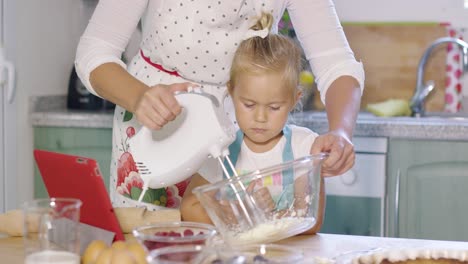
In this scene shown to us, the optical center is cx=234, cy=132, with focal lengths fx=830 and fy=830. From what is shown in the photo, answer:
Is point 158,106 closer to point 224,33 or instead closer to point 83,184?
point 83,184

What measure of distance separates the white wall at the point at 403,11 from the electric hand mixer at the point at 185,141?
76.6 inches

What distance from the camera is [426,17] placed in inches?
122

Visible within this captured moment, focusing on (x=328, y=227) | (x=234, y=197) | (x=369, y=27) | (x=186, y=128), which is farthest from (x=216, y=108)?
(x=369, y=27)

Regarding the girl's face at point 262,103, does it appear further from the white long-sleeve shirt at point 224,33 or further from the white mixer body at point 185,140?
the white mixer body at point 185,140

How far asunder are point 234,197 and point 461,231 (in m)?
1.59

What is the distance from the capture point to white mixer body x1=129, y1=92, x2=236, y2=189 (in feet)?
4.31

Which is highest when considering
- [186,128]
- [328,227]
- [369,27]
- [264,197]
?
[369,27]

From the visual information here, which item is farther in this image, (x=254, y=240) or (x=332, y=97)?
(x=332, y=97)

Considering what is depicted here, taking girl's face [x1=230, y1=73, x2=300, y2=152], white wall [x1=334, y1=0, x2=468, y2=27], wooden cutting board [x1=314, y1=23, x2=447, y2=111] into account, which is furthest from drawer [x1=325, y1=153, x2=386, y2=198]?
girl's face [x1=230, y1=73, x2=300, y2=152]

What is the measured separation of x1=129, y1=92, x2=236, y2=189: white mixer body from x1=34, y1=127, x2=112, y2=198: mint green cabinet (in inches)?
62.5

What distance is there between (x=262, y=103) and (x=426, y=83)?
1582mm

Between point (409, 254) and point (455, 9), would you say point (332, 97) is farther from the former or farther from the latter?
point (455, 9)

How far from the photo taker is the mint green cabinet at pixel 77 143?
2.94 metres

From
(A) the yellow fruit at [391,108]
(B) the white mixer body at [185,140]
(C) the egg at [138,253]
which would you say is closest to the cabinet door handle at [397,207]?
(A) the yellow fruit at [391,108]
